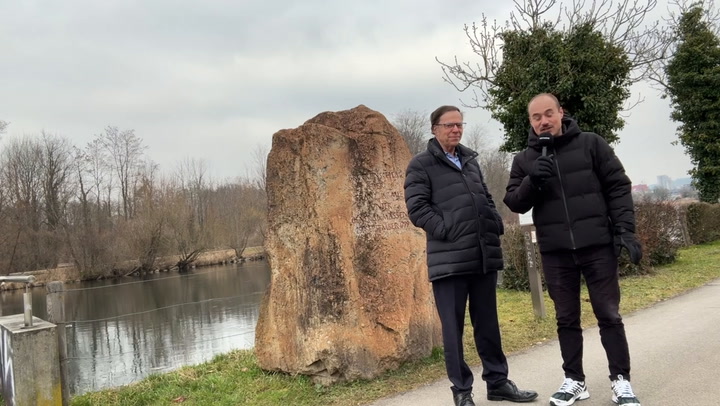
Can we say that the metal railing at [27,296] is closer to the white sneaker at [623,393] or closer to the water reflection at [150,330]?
the water reflection at [150,330]

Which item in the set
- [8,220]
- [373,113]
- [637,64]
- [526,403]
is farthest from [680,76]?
[8,220]

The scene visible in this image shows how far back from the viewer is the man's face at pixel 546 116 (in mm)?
3496

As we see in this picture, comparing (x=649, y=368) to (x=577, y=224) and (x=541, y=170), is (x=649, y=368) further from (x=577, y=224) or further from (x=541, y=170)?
(x=541, y=170)

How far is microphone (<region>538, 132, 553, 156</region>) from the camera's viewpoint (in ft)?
11.4

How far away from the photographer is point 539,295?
686 centimetres

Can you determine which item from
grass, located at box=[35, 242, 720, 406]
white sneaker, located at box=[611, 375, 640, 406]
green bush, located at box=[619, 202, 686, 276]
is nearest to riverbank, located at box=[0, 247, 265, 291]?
green bush, located at box=[619, 202, 686, 276]

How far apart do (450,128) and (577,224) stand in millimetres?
1125

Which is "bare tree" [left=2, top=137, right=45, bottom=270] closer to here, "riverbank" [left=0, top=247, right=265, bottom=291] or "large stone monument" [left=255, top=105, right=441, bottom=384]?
"riverbank" [left=0, top=247, right=265, bottom=291]

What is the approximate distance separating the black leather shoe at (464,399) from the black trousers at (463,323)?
0.03 m

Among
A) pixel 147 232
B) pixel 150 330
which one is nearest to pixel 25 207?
pixel 147 232

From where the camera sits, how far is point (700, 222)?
1552 centimetres

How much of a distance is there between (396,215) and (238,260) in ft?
134

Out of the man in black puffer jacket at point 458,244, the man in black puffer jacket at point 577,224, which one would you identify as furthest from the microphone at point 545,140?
the man in black puffer jacket at point 458,244

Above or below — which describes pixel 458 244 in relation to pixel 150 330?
above
